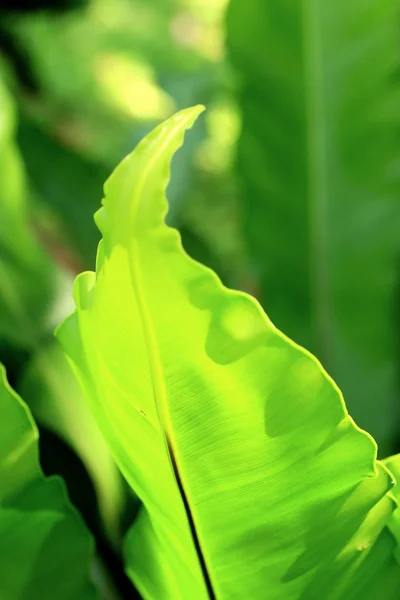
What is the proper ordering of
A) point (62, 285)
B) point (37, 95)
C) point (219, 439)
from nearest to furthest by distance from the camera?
point (219, 439) → point (62, 285) → point (37, 95)

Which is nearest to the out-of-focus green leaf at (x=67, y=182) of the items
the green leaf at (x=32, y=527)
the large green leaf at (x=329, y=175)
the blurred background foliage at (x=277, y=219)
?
the blurred background foliage at (x=277, y=219)

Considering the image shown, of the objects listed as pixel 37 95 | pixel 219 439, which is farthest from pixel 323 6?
pixel 37 95

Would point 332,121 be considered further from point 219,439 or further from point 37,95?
point 37,95

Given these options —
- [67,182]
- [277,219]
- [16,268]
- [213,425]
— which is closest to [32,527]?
[213,425]

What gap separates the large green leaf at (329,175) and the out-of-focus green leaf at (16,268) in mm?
172

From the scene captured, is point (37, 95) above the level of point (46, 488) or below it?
above

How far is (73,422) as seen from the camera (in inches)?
14.5

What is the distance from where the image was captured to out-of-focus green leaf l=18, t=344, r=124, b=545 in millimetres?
363

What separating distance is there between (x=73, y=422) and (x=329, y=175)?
27 centimetres

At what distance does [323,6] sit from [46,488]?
0.39 m

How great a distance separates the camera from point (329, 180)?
500 millimetres

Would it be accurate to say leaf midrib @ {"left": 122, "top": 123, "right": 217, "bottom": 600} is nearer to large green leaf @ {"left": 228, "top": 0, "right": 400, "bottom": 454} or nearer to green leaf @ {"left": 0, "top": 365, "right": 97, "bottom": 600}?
green leaf @ {"left": 0, "top": 365, "right": 97, "bottom": 600}

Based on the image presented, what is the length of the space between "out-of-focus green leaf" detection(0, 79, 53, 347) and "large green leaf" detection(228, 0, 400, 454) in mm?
172

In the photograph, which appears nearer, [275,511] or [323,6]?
[275,511]
